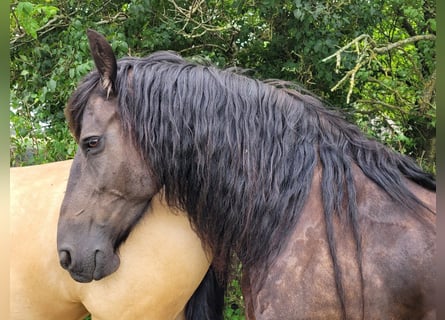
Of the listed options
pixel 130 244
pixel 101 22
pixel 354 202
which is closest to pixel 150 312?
pixel 130 244

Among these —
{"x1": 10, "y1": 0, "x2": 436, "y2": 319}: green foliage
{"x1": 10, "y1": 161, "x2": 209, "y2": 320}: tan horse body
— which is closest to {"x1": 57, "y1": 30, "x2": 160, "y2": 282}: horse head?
{"x1": 10, "y1": 161, "x2": 209, "y2": 320}: tan horse body

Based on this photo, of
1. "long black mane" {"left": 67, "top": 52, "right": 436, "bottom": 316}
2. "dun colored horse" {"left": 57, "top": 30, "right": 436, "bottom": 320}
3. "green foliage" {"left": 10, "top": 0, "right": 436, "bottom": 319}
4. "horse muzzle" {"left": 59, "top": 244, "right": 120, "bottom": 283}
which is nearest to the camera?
"dun colored horse" {"left": 57, "top": 30, "right": 436, "bottom": 320}

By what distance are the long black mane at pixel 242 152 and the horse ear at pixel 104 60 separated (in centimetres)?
4

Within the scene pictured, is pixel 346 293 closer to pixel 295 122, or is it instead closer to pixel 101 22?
pixel 295 122

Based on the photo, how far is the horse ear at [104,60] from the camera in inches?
68.7

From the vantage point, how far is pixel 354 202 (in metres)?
1.64

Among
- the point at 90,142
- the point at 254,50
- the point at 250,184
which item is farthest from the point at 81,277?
the point at 254,50

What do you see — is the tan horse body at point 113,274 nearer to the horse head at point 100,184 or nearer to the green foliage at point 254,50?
the horse head at point 100,184

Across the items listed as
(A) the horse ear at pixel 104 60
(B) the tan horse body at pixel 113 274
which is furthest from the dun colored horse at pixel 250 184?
(B) the tan horse body at pixel 113 274

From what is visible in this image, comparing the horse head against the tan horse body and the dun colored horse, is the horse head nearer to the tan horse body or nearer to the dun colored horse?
the dun colored horse

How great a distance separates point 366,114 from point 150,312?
205 cm

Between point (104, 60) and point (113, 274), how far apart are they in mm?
800

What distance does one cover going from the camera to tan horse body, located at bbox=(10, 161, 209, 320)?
2.01 m

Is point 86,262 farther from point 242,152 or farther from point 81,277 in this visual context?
point 242,152
